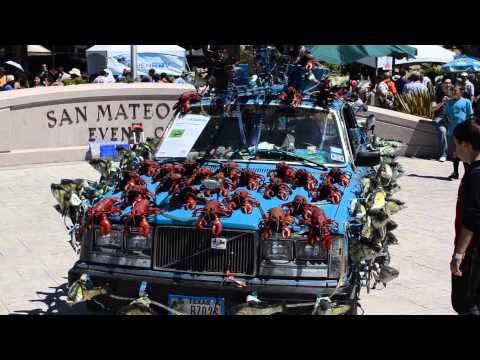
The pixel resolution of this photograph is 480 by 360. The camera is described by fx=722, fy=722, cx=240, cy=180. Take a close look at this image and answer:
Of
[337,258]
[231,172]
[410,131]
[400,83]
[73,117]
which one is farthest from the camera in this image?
[400,83]

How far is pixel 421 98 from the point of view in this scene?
17672 millimetres

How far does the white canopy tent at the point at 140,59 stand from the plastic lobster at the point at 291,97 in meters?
16.8

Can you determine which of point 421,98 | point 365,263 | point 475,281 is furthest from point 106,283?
point 421,98

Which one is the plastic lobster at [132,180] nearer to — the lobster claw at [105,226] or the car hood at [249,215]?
the car hood at [249,215]

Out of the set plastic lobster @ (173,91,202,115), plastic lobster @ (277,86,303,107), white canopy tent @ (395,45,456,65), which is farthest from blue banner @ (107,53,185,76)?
plastic lobster @ (277,86,303,107)

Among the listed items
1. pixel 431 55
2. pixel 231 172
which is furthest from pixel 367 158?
pixel 431 55

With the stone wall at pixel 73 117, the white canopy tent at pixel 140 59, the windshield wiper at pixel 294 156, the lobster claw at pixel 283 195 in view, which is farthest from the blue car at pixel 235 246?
the white canopy tent at pixel 140 59

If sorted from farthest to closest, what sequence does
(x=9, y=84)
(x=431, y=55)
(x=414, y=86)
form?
(x=431, y=55)
(x=414, y=86)
(x=9, y=84)

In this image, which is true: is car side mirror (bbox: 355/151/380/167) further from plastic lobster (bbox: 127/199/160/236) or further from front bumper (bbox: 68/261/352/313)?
plastic lobster (bbox: 127/199/160/236)

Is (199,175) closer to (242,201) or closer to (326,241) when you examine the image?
(242,201)

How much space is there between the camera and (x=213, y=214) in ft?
17.9

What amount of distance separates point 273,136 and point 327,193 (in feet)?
3.75
